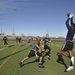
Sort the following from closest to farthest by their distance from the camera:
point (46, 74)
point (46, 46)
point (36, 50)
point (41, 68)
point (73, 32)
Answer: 1. point (46, 74)
2. point (73, 32)
3. point (41, 68)
4. point (36, 50)
5. point (46, 46)

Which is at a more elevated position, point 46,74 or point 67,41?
point 67,41

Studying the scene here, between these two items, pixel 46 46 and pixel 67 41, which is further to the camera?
pixel 46 46

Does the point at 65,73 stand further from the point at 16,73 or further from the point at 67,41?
the point at 16,73

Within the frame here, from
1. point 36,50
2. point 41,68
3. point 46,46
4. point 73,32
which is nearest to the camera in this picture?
point 73,32

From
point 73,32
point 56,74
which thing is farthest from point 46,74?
point 73,32

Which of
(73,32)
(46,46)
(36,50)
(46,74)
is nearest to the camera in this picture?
(46,74)

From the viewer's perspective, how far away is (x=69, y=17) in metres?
11.4

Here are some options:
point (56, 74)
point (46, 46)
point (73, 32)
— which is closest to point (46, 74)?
point (56, 74)

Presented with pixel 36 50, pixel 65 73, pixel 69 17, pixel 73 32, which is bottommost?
pixel 65 73

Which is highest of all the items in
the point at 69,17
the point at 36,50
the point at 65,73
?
the point at 69,17

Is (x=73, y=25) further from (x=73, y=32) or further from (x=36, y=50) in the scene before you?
(x=36, y=50)

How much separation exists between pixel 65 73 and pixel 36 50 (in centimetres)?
297

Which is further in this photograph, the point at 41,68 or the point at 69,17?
the point at 41,68

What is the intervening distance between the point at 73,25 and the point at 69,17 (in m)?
0.58
